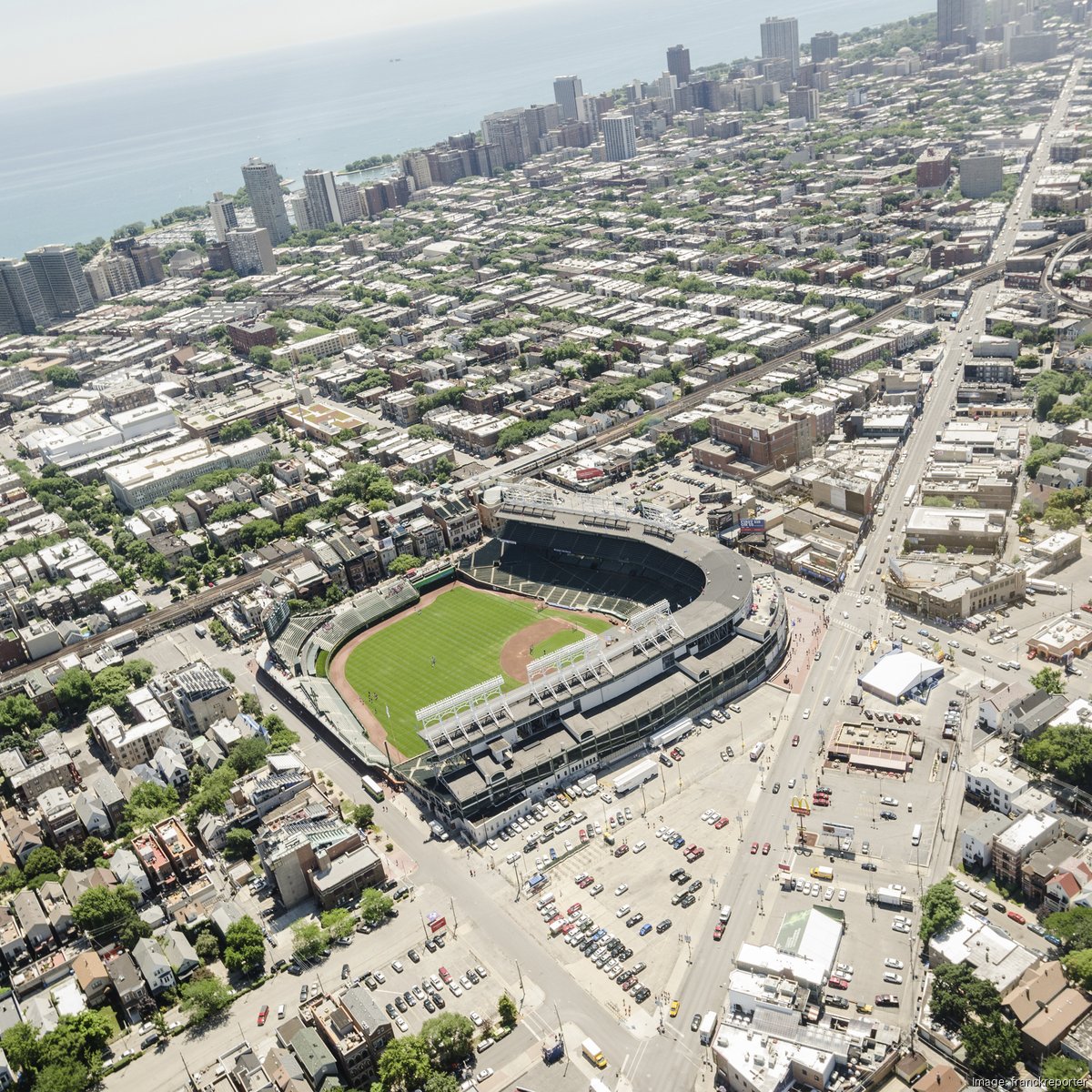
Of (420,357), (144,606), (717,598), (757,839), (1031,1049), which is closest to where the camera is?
(1031,1049)

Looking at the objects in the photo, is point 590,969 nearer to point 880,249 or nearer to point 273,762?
point 273,762

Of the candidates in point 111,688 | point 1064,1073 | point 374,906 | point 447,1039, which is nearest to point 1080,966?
point 1064,1073

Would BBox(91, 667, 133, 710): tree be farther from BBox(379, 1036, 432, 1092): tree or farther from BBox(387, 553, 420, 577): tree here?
BBox(379, 1036, 432, 1092): tree

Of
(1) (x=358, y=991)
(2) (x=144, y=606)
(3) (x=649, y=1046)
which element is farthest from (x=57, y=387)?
(3) (x=649, y=1046)

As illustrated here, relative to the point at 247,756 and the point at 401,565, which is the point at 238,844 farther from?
the point at 401,565

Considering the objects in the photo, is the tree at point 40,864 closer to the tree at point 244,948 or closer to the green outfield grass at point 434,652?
the tree at point 244,948

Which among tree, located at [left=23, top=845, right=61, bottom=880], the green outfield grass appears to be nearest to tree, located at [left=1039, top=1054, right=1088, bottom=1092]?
the green outfield grass

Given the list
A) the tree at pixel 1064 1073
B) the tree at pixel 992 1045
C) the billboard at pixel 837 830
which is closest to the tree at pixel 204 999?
the billboard at pixel 837 830

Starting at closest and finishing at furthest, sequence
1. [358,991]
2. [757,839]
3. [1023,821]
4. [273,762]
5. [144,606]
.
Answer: [358,991]
[1023,821]
[757,839]
[273,762]
[144,606]
